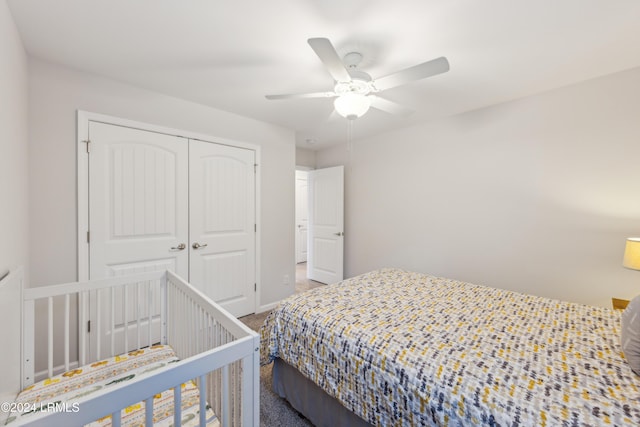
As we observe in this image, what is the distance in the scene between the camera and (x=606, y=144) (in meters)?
2.11

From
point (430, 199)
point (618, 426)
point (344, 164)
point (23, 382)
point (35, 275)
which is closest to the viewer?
point (618, 426)

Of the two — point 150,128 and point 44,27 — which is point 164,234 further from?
point 44,27

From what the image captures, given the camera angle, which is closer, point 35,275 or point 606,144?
point 35,275

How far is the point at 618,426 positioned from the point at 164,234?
9.42 ft


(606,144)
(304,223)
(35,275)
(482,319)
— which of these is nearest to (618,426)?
(482,319)

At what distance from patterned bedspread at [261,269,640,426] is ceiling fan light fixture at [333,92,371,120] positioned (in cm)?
125

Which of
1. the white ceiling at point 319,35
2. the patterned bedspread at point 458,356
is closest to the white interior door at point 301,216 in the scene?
the white ceiling at point 319,35

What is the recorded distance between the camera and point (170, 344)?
165 cm

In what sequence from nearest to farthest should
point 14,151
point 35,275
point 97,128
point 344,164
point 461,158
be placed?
point 14,151 → point 35,275 → point 97,128 → point 461,158 → point 344,164

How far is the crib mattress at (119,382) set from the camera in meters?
1.04

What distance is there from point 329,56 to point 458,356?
152 centimetres

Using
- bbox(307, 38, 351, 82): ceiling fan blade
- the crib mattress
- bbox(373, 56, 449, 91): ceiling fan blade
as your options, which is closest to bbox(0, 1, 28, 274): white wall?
the crib mattress

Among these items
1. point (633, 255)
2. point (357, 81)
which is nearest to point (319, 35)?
point (357, 81)

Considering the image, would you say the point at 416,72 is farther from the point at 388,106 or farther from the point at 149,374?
the point at 149,374
